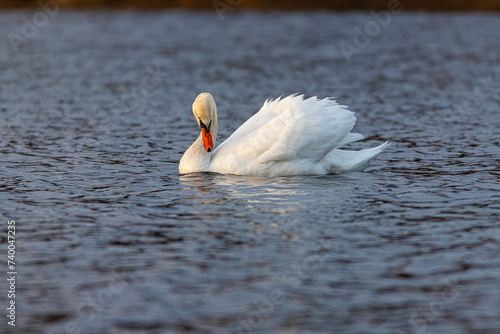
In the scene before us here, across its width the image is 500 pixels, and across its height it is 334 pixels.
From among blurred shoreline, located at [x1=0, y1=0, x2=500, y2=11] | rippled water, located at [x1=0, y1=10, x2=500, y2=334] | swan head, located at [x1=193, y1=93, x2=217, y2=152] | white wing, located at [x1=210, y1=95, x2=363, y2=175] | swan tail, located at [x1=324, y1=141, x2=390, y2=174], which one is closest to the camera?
rippled water, located at [x1=0, y1=10, x2=500, y2=334]

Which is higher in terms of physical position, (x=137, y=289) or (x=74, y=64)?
(x=74, y=64)

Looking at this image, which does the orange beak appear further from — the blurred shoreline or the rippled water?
the blurred shoreline

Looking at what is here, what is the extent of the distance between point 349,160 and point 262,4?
1545 inches

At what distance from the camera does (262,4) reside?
5206 centimetres

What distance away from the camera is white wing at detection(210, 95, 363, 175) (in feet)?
44.3

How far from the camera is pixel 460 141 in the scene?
56.0 ft

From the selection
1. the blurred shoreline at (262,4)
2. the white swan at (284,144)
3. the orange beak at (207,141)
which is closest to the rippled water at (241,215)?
the white swan at (284,144)

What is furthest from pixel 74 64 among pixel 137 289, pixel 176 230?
pixel 137 289

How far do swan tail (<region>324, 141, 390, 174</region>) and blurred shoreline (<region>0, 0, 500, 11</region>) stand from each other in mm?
36816

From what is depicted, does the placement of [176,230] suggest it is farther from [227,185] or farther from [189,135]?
[189,135]

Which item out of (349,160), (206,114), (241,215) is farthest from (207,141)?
(241,215)

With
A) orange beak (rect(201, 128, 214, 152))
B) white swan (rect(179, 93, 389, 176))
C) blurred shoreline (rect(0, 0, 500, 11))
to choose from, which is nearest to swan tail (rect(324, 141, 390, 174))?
white swan (rect(179, 93, 389, 176))

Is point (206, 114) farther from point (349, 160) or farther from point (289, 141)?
point (349, 160)

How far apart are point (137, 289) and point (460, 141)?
10297mm
